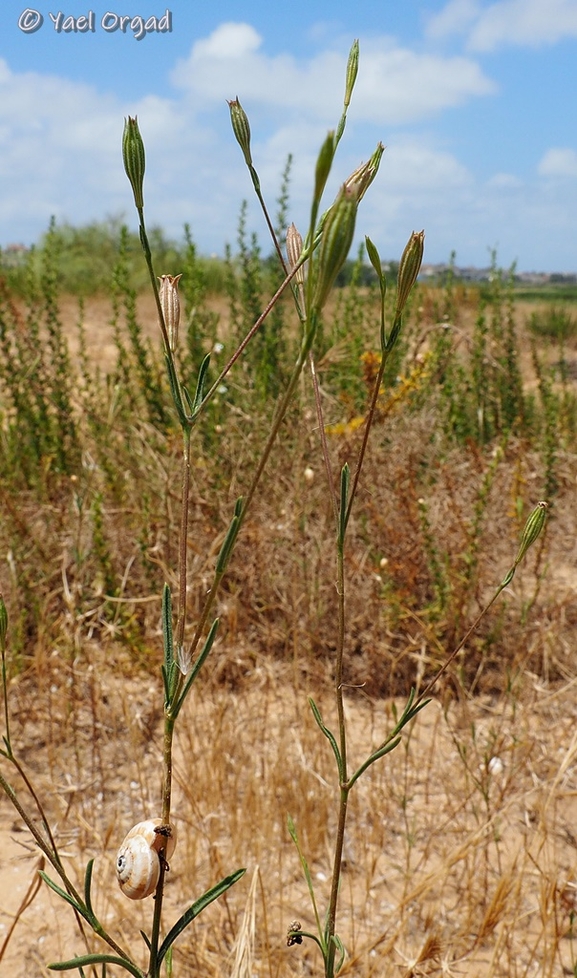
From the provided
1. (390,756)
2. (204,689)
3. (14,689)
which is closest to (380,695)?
(390,756)

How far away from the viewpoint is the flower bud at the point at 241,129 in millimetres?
663

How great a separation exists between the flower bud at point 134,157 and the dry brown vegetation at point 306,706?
87 cm

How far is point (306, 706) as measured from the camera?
78.8 inches

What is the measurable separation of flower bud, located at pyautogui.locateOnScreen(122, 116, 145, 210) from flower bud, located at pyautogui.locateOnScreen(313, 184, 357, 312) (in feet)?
0.66

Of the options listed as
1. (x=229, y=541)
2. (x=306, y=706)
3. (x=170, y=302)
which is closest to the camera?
(x=229, y=541)

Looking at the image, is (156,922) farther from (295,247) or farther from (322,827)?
(322,827)

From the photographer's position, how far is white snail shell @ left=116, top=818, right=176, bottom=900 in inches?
23.3

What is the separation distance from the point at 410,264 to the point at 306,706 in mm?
1568

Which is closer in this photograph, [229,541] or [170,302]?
[229,541]

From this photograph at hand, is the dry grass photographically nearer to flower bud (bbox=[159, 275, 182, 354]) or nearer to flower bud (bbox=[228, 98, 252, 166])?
flower bud (bbox=[159, 275, 182, 354])

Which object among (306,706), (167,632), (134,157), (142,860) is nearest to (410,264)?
(134,157)

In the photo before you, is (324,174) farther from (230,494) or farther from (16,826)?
(230,494)

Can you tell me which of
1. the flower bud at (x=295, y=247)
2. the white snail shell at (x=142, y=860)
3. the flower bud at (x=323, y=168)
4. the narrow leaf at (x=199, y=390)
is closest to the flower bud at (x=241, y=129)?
the flower bud at (x=295, y=247)

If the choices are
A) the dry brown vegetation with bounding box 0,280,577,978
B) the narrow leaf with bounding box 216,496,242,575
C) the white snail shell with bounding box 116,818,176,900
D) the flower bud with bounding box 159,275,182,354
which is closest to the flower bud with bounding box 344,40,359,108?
the flower bud with bounding box 159,275,182,354
